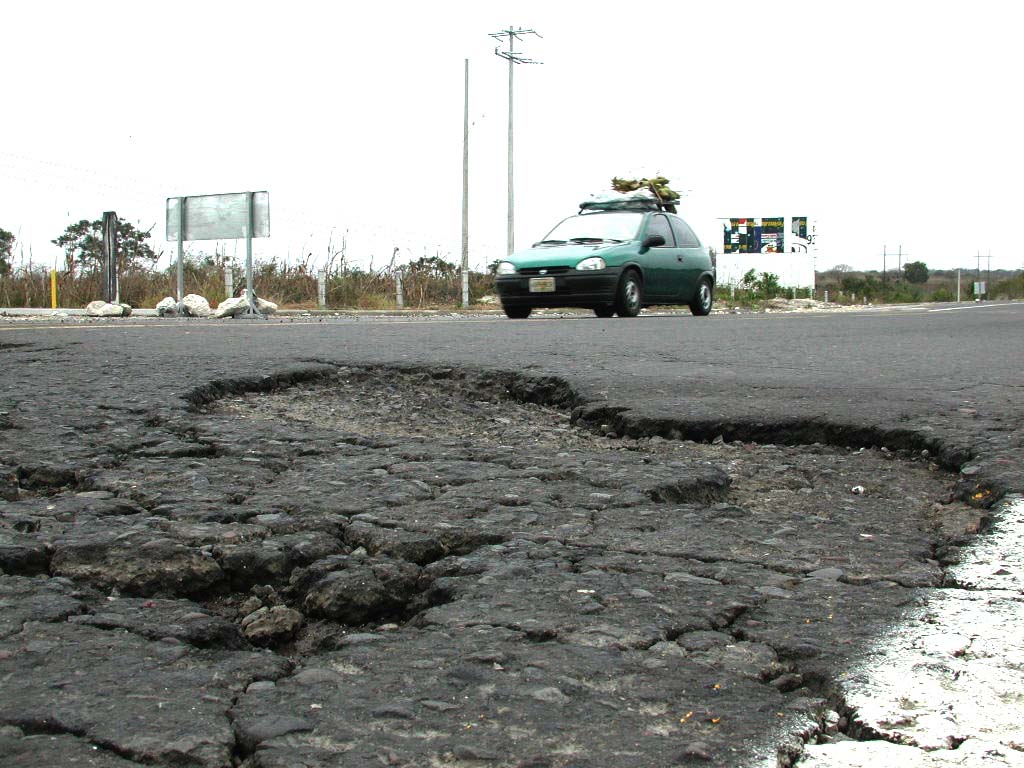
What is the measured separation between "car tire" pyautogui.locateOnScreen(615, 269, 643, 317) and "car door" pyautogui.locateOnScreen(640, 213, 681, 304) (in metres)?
0.16

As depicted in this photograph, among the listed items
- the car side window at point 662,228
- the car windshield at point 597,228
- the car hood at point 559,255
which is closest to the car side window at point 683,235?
the car side window at point 662,228

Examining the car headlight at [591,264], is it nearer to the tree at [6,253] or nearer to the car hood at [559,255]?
the car hood at [559,255]

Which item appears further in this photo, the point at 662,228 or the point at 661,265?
the point at 662,228

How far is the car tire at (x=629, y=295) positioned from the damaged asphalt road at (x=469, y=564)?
813 centimetres

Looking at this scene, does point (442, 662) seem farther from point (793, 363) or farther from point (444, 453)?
point (793, 363)

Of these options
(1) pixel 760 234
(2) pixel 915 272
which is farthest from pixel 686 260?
(2) pixel 915 272

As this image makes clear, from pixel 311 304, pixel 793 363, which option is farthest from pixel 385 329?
pixel 311 304

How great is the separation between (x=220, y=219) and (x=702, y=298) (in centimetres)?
709

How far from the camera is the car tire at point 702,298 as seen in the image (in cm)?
1404

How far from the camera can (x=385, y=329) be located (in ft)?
26.3

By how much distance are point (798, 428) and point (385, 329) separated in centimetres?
507

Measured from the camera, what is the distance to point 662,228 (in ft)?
44.0

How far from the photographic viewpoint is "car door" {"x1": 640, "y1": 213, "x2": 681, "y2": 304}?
42.0 ft

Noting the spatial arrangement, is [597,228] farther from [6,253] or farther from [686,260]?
[6,253]
